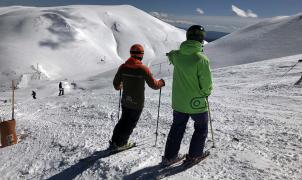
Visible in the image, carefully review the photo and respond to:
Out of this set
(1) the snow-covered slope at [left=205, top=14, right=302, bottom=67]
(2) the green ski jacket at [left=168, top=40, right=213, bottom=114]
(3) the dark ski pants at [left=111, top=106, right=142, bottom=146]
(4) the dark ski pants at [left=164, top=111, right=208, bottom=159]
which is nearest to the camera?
(2) the green ski jacket at [left=168, top=40, right=213, bottom=114]

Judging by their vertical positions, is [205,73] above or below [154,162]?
above

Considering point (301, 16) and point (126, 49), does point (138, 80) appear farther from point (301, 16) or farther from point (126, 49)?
point (126, 49)

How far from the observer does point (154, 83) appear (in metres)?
6.50

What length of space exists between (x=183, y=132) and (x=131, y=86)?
1425 mm

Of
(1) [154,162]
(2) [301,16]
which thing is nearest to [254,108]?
(1) [154,162]

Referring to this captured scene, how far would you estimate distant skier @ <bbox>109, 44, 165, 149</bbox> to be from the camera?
→ 651 centimetres

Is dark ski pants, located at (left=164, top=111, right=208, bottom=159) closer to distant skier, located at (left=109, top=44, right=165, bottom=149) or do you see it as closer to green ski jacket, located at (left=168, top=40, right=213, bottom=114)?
green ski jacket, located at (left=168, top=40, right=213, bottom=114)

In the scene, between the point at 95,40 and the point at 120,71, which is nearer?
the point at 120,71

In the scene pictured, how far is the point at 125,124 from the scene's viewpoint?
22.8ft

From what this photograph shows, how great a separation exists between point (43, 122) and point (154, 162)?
588 centimetres

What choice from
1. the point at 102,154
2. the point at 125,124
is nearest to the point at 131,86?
the point at 125,124

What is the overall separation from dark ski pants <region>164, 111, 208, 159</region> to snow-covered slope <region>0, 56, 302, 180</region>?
0.38 m

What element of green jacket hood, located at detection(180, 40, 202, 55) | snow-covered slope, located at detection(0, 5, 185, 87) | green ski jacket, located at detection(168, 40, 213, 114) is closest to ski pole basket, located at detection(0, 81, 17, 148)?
green ski jacket, located at detection(168, 40, 213, 114)

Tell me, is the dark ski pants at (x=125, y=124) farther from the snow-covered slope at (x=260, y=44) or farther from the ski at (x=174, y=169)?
the snow-covered slope at (x=260, y=44)
